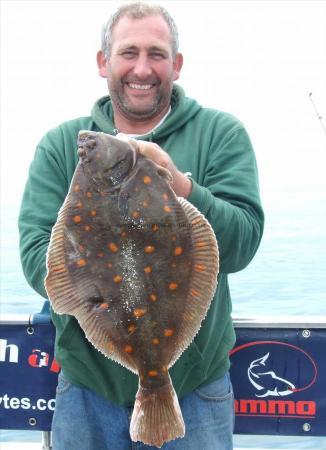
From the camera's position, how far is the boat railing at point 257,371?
3852mm

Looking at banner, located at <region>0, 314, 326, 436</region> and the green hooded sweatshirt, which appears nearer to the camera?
the green hooded sweatshirt

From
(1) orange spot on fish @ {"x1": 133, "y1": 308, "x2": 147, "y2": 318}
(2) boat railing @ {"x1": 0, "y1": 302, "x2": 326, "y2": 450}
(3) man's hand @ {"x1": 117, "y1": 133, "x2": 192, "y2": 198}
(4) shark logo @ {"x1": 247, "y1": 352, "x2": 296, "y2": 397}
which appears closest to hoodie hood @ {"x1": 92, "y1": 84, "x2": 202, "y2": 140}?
(3) man's hand @ {"x1": 117, "y1": 133, "x2": 192, "y2": 198}

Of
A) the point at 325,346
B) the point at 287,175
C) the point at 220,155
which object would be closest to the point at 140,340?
the point at 220,155

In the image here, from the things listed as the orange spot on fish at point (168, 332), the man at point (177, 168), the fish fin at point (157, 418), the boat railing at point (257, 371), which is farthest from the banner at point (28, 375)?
the orange spot on fish at point (168, 332)

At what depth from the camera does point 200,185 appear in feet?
9.25

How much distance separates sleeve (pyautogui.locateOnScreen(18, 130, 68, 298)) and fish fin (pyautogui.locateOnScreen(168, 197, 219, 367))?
2.18 feet

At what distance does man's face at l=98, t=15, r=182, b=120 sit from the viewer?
2.89 metres

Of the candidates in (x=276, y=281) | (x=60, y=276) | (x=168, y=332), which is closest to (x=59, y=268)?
(x=60, y=276)

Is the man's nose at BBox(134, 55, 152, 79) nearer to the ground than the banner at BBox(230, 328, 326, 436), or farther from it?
farther from it

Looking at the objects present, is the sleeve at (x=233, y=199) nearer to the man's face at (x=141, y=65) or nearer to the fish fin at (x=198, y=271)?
the fish fin at (x=198, y=271)

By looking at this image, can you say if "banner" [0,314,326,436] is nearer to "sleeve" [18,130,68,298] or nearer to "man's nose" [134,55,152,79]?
"sleeve" [18,130,68,298]

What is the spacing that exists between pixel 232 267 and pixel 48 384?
1.72 meters

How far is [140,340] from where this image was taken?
2.36 metres

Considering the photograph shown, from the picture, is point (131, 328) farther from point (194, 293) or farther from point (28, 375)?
point (28, 375)
